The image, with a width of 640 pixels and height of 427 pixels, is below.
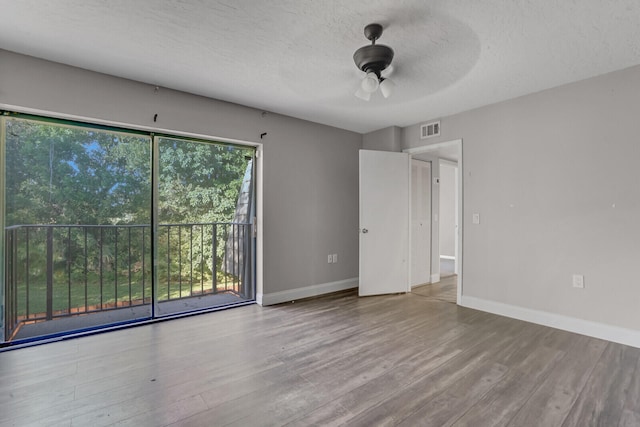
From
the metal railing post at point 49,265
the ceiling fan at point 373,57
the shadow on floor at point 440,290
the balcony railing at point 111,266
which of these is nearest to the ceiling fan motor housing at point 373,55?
the ceiling fan at point 373,57

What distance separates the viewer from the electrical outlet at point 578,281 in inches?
110

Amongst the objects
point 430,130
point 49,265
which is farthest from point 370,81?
point 49,265

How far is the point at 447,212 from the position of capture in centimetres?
712

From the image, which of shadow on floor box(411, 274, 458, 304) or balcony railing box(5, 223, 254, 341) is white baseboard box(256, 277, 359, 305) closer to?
balcony railing box(5, 223, 254, 341)

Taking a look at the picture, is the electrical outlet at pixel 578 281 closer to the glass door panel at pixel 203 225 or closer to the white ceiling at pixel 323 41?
the white ceiling at pixel 323 41

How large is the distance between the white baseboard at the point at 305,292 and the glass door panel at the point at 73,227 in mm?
1312

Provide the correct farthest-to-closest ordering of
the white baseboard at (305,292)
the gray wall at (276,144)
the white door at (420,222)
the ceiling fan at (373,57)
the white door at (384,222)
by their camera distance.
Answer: the white door at (420,222)
the white door at (384,222)
the white baseboard at (305,292)
the gray wall at (276,144)
the ceiling fan at (373,57)

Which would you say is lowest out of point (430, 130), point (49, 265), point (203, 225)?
point (49, 265)

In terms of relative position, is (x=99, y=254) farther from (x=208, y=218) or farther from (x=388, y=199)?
(x=388, y=199)

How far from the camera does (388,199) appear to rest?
4.18 m

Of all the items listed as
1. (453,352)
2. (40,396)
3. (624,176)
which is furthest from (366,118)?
(40,396)

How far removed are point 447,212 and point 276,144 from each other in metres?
5.00

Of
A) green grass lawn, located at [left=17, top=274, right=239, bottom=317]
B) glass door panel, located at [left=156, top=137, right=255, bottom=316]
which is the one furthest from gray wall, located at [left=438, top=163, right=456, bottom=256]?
green grass lawn, located at [left=17, top=274, right=239, bottom=317]

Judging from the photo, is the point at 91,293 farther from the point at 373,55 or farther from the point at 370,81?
the point at 373,55
